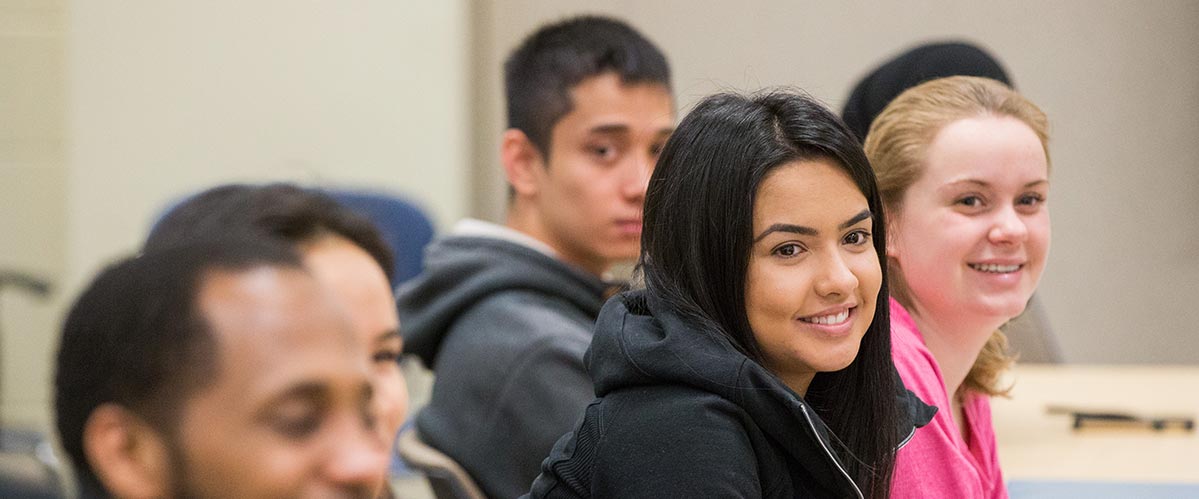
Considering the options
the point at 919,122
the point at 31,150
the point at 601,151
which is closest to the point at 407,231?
the point at 601,151

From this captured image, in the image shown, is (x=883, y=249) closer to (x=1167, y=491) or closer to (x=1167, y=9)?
(x=1167, y=491)

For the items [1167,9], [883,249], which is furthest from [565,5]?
[883,249]

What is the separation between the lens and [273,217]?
83 centimetres

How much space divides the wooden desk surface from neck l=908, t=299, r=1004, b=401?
362mm

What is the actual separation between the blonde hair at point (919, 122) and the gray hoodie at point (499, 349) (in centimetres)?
48

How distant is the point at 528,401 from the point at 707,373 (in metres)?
0.71

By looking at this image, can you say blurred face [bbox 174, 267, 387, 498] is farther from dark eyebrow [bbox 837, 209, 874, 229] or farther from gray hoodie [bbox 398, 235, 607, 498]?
gray hoodie [bbox 398, 235, 607, 498]

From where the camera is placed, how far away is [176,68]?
3.49 m

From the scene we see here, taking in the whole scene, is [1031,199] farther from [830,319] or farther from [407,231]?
[407,231]

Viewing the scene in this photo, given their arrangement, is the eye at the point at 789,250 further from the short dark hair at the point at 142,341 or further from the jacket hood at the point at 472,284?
the jacket hood at the point at 472,284

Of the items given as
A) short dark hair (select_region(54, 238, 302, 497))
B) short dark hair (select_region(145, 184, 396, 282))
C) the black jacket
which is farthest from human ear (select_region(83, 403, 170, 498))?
the black jacket

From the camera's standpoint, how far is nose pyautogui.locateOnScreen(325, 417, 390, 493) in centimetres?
61

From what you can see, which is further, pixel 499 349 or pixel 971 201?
pixel 499 349

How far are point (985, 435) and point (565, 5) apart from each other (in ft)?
7.83
